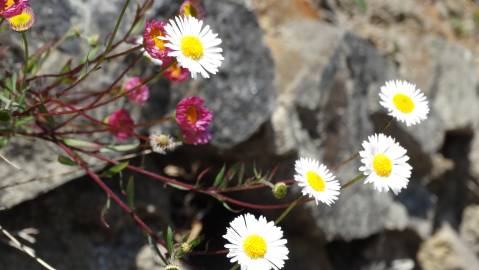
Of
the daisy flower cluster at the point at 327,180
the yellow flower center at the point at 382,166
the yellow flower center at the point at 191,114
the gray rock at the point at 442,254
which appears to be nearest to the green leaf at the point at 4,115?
the yellow flower center at the point at 191,114

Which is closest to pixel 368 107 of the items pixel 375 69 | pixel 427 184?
pixel 375 69

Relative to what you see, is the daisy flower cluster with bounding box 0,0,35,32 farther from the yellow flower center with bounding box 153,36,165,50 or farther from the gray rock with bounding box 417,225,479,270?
the gray rock with bounding box 417,225,479,270

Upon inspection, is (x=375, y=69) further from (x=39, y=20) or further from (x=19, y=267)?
(x=19, y=267)

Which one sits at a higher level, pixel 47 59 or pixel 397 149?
pixel 47 59

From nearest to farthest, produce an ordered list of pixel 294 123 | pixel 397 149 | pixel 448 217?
pixel 397 149 < pixel 294 123 < pixel 448 217

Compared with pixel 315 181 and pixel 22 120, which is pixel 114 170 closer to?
pixel 22 120

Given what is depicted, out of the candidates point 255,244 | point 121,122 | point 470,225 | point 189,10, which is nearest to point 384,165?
point 255,244
